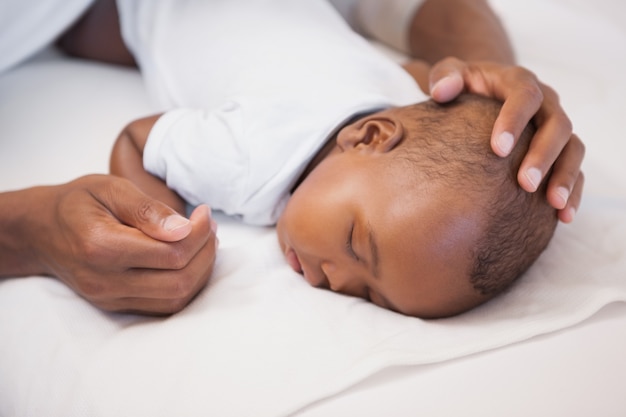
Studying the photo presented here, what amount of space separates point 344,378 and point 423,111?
452 millimetres

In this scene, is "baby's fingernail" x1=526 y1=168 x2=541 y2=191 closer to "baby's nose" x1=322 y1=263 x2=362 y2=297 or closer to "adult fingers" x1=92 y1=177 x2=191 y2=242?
"baby's nose" x1=322 y1=263 x2=362 y2=297

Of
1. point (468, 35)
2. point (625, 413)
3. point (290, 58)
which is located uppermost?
point (290, 58)

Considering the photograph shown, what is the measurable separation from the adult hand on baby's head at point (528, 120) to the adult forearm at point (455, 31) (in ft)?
1.71

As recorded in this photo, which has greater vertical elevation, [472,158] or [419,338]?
[472,158]

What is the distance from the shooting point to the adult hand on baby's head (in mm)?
831

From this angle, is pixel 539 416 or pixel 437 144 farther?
pixel 437 144

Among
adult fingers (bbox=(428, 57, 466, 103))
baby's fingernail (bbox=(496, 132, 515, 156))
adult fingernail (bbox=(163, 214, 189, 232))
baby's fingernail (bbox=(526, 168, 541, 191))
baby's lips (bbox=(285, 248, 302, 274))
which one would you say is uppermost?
adult fingers (bbox=(428, 57, 466, 103))

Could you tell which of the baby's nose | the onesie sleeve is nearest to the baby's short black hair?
the baby's nose

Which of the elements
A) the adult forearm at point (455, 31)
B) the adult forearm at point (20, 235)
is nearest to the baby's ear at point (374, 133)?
the adult forearm at point (20, 235)

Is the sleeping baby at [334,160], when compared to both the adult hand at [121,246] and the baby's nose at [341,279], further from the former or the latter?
the adult hand at [121,246]

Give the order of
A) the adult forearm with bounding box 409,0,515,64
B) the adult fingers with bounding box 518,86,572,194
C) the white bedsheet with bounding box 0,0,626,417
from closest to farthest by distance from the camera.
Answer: the white bedsheet with bounding box 0,0,626,417
the adult fingers with bounding box 518,86,572,194
the adult forearm with bounding box 409,0,515,64

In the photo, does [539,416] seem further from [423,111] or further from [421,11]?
[421,11]

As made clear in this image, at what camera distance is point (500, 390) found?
0.74 metres

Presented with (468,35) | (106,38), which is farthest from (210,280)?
(468,35)
